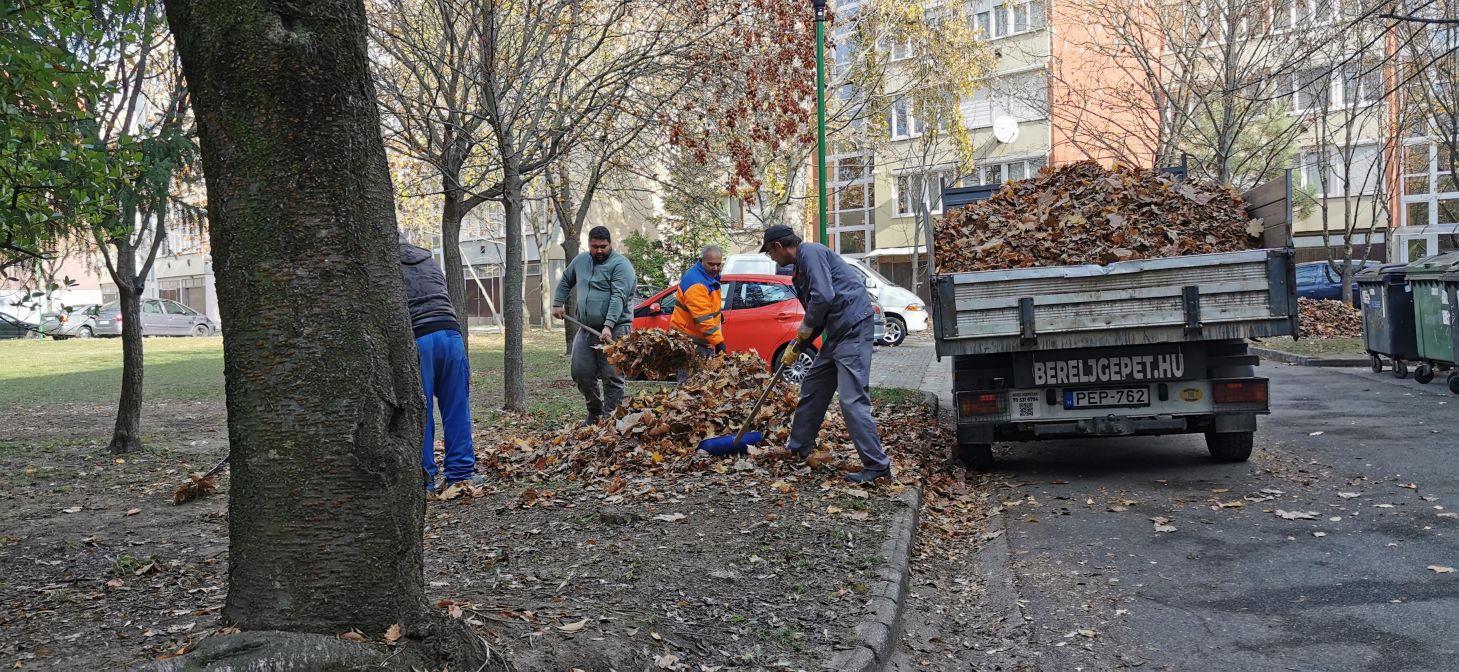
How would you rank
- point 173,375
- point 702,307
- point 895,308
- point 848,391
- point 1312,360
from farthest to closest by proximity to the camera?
point 895,308 < point 173,375 < point 1312,360 < point 702,307 < point 848,391

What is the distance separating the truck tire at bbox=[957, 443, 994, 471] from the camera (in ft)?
29.4

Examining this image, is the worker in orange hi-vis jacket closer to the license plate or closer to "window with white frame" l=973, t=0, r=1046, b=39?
the license plate

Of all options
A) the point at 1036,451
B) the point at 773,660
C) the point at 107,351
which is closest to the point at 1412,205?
the point at 1036,451

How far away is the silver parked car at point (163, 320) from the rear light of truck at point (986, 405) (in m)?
39.1

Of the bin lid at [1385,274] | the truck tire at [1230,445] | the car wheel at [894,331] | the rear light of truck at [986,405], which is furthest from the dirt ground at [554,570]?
the car wheel at [894,331]

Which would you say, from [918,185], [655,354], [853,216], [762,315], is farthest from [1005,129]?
[655,354]

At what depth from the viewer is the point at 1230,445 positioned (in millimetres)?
8719

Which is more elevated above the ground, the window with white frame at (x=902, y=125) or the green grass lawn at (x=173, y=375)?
the window with white frame at (x=902, y=125)

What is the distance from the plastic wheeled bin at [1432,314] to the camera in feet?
44.8

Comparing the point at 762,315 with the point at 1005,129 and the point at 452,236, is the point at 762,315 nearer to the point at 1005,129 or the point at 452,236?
the point at 452,236

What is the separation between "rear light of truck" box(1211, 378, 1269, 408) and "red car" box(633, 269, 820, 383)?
8393 mm

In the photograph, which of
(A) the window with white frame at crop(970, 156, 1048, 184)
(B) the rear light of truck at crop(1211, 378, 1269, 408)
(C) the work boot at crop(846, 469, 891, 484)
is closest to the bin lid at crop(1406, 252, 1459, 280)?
(B) the rear light of truck at crop(1211, 378, 1269, 408)

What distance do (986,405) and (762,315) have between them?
8172 mm

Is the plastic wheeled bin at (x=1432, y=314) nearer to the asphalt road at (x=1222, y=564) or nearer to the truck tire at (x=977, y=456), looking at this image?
the asphalt road at (x=1222, y=564)
